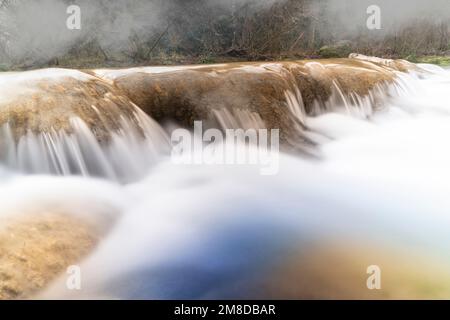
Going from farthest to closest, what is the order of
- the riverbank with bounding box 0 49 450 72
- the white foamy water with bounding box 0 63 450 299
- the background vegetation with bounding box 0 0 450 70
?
the background vegetation with bounding box 0 0 450 70 < the riverbank with bounding box 0 49 450 72 < the white foamy water with bounding box 0 63 450 299

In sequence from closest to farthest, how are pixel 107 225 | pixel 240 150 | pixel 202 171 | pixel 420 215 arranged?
pixel 107 225 < pixel 420 215 < pixel 202 171 < pixel 240 150

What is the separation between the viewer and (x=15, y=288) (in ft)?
8.15

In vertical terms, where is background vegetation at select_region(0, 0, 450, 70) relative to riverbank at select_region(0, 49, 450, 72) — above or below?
above

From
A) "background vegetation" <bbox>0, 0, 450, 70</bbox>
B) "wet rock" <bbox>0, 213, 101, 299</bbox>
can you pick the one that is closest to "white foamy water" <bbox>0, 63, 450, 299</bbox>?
"wet rock" <bbox>0, 213, 101, 299</bbox>

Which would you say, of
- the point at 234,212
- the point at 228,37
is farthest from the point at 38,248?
the point at 228,37

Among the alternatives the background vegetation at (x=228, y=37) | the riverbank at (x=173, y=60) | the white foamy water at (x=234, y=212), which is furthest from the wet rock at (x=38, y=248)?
the background vegetation at (x=228, y=37)

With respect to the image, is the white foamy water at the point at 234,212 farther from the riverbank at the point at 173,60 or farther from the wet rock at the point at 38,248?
the riverbank at the point at 173,60

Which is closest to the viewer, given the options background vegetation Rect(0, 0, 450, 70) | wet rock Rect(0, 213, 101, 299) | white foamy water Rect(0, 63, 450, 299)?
wet rock Rect(0, 213, 101, 299)

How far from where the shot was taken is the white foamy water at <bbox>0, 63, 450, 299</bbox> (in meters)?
3.00

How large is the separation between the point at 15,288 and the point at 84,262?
55 centimetres

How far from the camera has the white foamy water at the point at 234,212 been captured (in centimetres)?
300

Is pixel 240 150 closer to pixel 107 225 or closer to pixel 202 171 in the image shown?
pixel 202 171

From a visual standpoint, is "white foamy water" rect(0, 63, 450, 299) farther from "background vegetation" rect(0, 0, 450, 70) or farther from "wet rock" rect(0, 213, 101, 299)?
"background vegetation" rect(0, 0, 450, 70)

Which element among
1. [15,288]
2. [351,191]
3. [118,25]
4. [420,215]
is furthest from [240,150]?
[118,25]
